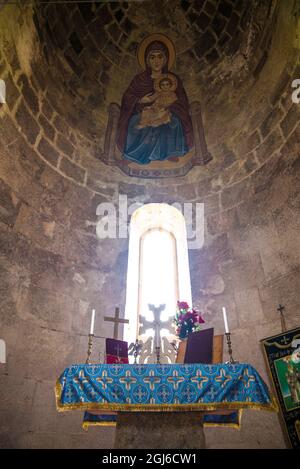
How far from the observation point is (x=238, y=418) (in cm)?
378

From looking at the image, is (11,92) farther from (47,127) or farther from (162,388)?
(162,388)

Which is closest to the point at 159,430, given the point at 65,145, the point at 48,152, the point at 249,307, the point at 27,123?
the point at 249,307

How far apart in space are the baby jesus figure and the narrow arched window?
9.14 ft

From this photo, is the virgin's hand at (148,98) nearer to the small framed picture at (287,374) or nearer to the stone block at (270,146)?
the stone block at (270,146)

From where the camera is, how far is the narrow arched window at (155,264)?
6.19 metres

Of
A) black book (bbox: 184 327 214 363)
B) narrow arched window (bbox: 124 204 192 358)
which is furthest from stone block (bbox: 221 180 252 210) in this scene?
black book (bbox: 184 327 214 363)

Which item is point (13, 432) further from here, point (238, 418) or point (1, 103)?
point (1, 103)

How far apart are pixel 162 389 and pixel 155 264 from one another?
3.83 meters

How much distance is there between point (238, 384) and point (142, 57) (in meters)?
9.15

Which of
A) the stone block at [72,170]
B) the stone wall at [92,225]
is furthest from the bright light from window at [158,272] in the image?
the stone block at [72,170]

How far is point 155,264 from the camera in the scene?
22.9 ft

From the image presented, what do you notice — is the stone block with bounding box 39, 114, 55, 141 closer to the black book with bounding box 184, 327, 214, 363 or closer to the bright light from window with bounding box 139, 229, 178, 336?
the bright light from window with bounding box 139, 229, 178, 336

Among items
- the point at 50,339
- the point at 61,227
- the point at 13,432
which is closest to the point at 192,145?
the point at 61,227

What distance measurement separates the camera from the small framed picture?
386 cm
